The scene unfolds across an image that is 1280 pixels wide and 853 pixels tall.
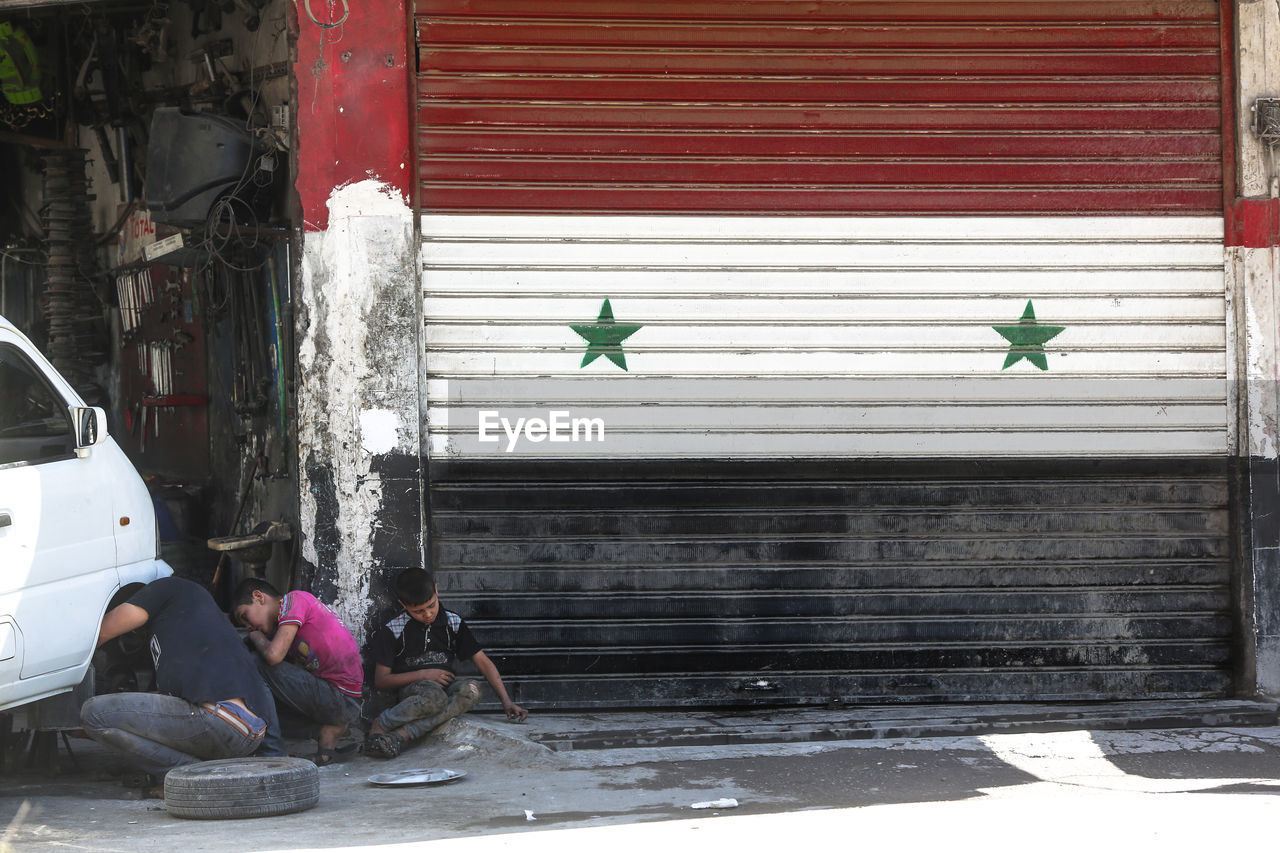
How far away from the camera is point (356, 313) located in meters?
6.53

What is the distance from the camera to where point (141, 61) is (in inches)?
350

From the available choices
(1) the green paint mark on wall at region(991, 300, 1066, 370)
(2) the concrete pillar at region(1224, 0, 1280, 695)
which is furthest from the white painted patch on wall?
(2) the concrete pillar at region(1224, 0, 1280, 695)

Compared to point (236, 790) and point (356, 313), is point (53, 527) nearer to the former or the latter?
point (236, 790)

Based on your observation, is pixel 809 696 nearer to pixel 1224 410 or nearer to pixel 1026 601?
pixel 1026 601

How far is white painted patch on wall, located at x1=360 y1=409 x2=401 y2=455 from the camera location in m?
6.53

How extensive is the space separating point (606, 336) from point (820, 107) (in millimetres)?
1694

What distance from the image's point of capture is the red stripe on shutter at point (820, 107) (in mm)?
6648

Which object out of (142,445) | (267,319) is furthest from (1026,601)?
(142,445)

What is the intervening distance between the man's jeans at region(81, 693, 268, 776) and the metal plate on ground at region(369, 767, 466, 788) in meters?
0.61

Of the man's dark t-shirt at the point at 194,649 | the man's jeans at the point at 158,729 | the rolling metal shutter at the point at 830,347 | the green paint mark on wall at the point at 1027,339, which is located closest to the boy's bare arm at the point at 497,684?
the rolling metal shutter at the point at 830,347

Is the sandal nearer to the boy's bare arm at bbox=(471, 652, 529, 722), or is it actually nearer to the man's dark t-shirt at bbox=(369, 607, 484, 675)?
the man's dark t-shirt at bbox=(369, 607, 484, 675)

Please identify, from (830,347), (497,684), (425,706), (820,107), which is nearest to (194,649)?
(425,706)

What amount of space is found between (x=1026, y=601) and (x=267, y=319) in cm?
471

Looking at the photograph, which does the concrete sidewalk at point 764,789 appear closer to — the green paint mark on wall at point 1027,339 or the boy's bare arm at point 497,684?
the boy's bare arm at point 497,684
